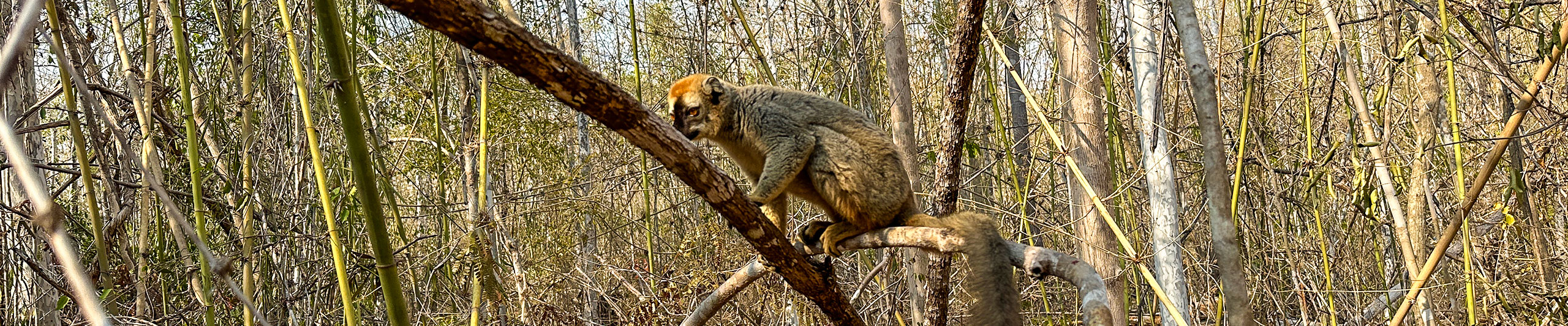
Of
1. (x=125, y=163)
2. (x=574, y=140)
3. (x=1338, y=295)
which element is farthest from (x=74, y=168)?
(x=1338, y=295)

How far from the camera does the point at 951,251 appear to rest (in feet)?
9.91

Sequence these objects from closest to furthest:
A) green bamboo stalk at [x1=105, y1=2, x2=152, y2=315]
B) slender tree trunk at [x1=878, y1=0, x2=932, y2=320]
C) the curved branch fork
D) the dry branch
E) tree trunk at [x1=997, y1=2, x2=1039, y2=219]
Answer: the dry branch
the curved branch fork
green bamboo stalk at [x1=105, y1=2, x2=152, y2=315]
slender tree trunk at [x1=878, y1=0, x2=932, y2=320]
tree trunk at [x1=997, y1=2, x2=1039, y2=219]

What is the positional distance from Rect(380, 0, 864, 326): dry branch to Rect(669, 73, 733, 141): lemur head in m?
0.76

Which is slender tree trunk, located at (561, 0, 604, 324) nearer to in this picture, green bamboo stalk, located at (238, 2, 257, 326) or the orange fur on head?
the orange fur on head

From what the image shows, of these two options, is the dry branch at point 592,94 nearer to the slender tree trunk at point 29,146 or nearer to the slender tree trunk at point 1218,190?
the slender tree trunk at point 1218,190

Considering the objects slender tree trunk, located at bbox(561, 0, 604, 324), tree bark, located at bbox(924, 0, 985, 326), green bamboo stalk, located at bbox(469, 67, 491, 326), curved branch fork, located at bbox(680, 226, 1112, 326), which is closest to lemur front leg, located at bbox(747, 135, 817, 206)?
curved branch fork, located at bbox(680, 226, 1112, 326)

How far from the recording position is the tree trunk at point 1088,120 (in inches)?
182

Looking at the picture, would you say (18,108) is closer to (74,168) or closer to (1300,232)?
(74,168)

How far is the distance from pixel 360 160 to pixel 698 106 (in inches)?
74.3

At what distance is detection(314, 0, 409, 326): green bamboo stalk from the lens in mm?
1882

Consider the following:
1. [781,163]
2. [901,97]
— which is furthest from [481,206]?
[901,97]

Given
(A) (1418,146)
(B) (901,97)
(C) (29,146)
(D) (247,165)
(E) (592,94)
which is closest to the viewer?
(E) (592,94)

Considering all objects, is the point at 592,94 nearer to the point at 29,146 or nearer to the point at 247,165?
the point at 247,165

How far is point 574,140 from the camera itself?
8539mm
